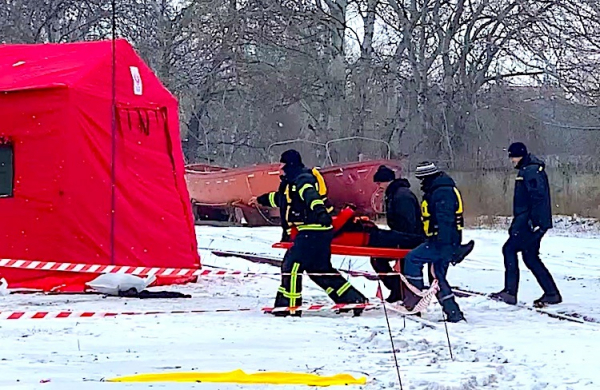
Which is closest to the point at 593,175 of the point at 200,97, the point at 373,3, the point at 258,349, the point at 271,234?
the point at 373,3

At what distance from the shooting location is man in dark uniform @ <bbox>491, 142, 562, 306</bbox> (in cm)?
1163

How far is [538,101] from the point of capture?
114 feet

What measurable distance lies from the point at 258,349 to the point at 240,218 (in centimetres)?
1971

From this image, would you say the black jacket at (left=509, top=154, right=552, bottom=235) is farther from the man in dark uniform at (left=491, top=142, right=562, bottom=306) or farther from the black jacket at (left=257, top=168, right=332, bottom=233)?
the black jacket at (left=257, top=168, right=332, bottom=233)

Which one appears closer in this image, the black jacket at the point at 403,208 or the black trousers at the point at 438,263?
the black trousers at the point at 438,263

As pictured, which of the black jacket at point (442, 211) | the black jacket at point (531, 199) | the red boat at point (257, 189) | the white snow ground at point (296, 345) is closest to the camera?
the white snow ground at point (296, 345)

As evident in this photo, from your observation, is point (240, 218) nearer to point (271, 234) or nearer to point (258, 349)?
point (271, 234)

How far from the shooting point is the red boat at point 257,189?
2562 centimetres

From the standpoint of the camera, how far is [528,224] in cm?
1170

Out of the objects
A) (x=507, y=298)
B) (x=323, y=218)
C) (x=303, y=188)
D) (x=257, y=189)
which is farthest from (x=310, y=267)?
(x=257, y=189)

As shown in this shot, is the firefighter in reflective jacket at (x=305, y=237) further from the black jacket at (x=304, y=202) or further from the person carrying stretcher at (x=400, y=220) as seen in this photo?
the person carrying stretcher at (x=400, y=220)

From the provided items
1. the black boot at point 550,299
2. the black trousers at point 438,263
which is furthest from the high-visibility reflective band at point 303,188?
the black boot at point 550,299

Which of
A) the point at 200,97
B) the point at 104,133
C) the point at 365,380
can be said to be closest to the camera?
the point at 365,380

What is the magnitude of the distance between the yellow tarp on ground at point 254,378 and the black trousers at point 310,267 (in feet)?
10.9
